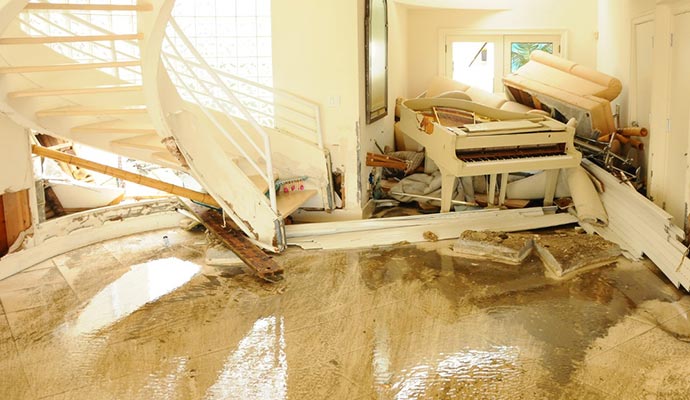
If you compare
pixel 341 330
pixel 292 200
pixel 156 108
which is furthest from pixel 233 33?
pixel 341 330

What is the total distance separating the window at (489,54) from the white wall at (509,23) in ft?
0.46

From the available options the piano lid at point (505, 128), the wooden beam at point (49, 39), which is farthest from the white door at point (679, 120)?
the wooden beam at point (49, 39)

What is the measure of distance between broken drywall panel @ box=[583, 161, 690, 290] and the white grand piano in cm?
42

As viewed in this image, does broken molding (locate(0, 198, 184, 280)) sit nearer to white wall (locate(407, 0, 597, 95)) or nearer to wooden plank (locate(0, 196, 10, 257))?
wooden plank (locate(0, 196, 10, 257))

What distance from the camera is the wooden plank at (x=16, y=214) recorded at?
14.6ft

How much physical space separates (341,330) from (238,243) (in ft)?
5.02

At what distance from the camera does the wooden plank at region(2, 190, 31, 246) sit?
4465 mm

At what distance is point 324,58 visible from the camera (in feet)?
17.9

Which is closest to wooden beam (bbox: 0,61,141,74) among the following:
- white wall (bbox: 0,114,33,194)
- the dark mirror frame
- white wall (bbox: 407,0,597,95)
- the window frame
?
white wall (bbox: 0,114,33,194)

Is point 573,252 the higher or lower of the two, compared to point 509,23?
A: lower

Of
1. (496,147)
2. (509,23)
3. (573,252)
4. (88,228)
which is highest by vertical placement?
(509,23)

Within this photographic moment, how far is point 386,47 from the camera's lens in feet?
22.3

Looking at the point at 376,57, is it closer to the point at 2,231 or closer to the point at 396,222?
the point at 396,222

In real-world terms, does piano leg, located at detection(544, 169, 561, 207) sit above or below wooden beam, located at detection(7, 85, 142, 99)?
below
